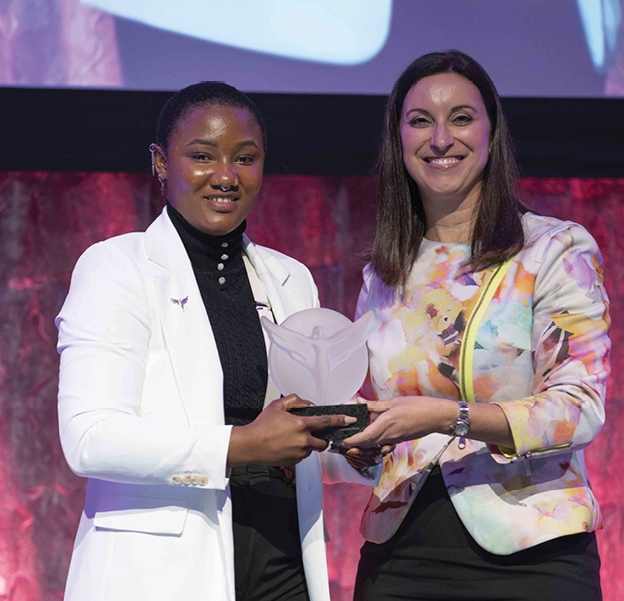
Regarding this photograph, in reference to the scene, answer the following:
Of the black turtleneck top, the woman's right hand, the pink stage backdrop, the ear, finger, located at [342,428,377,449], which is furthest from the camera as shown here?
the pink stage backdrop

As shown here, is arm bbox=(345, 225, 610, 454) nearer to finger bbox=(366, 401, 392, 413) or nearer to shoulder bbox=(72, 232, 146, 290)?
finger bbox=(366, 401, 392, 413)

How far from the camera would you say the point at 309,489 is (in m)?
1.50

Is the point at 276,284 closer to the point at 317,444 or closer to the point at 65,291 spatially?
the point at 317,444

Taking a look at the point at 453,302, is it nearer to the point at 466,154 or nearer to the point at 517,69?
the point at 466,154

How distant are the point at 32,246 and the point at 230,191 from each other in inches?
66.3

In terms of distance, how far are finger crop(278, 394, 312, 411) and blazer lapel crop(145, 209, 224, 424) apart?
13 cm

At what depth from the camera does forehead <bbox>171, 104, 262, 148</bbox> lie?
4.92ft

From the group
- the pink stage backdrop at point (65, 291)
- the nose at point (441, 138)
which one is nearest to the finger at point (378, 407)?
the nose at point (441, 138)

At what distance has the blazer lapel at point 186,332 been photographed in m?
1.37

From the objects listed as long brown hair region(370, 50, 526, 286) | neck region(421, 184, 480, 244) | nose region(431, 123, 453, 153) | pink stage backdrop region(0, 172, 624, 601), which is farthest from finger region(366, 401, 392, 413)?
pink stage backdrop region(0, 172, 624, 601)

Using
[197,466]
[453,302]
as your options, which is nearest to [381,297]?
[453,302]

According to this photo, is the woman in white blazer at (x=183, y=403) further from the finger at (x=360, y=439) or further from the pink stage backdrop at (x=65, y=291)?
the pink stage backdrop at (x=65, y=291)

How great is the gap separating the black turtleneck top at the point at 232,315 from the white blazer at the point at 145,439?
63 mm

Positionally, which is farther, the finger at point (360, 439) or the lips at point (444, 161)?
the lips at point (444, 161)
